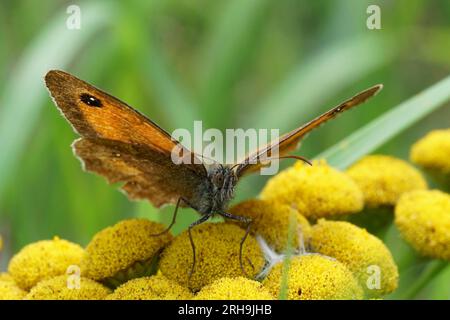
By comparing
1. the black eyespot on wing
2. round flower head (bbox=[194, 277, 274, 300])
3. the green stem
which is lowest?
the green stem

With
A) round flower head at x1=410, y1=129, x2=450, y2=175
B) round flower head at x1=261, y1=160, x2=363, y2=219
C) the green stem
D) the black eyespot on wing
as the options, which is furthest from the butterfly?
round flower head at x1=410, y1=129, x2=450, y2=175

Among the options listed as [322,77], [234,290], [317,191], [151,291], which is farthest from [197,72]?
[234,290]

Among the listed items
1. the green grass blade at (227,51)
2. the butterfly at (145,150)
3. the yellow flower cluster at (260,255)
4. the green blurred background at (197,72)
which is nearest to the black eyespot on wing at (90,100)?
the butterfly at (145,150)

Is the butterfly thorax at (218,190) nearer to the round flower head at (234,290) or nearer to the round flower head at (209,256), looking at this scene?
the round flower head at (209,256)

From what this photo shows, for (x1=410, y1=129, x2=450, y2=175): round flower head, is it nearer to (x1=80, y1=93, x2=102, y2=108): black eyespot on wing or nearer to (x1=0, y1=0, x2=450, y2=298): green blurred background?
(x1=0, y1=0, x2=450, y2=298): green blurred background

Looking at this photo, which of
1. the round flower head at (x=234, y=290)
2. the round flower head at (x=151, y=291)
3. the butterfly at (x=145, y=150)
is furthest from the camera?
the butterfly at (x=145, y=150)

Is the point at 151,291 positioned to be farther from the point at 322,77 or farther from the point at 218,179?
the point at 322,77
